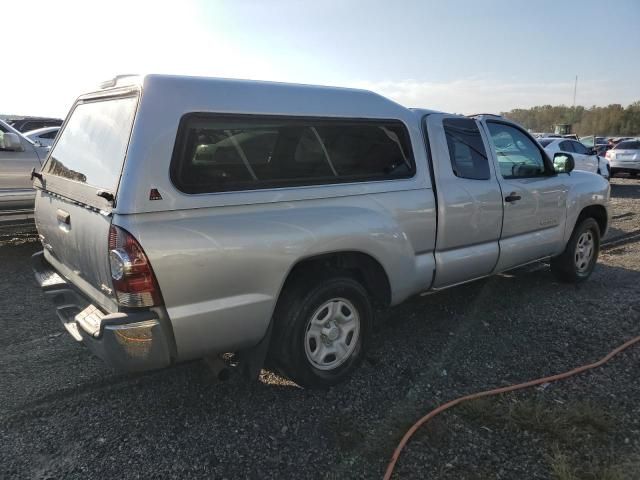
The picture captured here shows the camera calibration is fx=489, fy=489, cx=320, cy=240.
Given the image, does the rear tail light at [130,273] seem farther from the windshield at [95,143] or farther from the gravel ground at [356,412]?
the gravel ground at [356,412]

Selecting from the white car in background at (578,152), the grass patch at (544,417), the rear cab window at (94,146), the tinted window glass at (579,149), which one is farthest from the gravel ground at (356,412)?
the tinted window glass at (579,149)

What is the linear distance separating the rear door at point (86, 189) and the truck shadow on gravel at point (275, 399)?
778 millimetres

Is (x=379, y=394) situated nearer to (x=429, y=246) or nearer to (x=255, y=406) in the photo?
(x=255, y=406)

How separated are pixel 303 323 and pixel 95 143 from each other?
1669mm

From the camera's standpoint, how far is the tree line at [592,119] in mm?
57375

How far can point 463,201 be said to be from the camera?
3.95 m

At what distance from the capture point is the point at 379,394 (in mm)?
3293

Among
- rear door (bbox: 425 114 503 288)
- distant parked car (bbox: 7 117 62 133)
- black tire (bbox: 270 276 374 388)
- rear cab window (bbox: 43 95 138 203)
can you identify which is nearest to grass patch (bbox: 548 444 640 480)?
black tire (bbox: 270 276 374 388)

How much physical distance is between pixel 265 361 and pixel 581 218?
4.15 m

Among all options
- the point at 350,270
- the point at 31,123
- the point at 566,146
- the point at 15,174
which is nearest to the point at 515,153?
the point at 350,270

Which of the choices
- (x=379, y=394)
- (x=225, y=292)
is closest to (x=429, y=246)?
(x=379, y=394)

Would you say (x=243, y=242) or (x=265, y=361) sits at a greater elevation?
(x=243, y=242)

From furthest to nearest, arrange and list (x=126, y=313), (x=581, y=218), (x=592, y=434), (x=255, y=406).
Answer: (x=581, y=218)
(x=255, y=406)
(x=592, y=434)
(x=126, y=313)

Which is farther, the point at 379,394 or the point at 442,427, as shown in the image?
the point at 379,394
